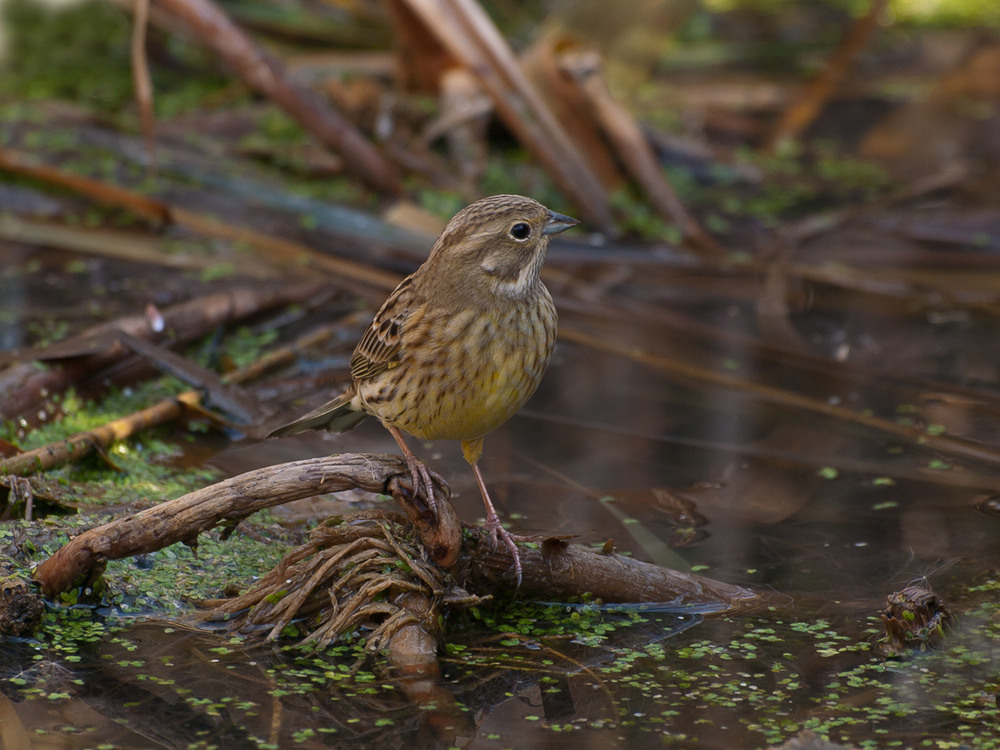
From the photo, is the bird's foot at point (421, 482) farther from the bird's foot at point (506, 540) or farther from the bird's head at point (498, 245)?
the bird's head at point (498, 245)

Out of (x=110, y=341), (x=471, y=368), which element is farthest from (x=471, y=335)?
(x=110, y=341)

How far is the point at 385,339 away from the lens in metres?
4.32

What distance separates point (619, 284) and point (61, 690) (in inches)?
197

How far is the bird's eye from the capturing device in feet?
13.7

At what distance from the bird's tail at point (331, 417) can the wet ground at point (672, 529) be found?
14.5 inches

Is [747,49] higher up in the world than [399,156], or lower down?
higher up

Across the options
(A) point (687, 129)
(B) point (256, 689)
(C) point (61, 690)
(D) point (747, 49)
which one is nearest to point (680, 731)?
(B) point (256, 689)

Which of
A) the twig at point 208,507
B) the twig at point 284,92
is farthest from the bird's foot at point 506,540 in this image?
the twig at point 284,92

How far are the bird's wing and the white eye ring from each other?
46 centimetres

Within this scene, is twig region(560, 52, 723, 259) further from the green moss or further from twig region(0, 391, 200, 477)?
twig region(0, 391, 200, 477)

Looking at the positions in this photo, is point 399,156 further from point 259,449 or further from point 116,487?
point 116,487

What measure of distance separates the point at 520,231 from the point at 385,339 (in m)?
0.64

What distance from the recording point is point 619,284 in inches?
307

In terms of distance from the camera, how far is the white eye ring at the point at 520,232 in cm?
418
